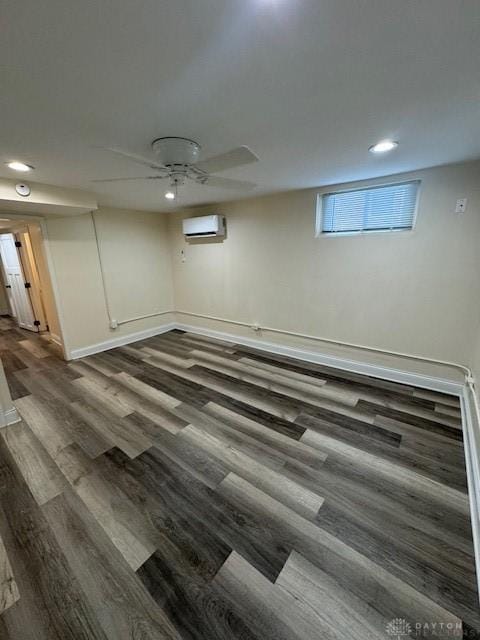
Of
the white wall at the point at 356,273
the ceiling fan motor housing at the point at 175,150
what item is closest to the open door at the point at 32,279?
the white wall at the point at 356,273

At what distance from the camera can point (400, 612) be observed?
1064mm

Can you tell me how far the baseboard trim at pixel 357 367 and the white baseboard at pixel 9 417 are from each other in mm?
2779

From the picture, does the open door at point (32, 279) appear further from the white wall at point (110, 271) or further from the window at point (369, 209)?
the window at point (369, 209)

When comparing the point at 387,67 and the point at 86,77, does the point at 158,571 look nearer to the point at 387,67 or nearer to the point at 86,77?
the point at 86,77

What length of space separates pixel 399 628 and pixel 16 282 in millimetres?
6973

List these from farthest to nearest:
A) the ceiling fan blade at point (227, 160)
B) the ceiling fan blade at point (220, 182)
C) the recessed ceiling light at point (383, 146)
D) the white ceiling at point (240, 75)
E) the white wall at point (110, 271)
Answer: the white wall at point (110, 271), the ceiling fan blade at point (220, 182), the recessed ceiling light at point (383, 146), the ceiling fan blade at point (227, 160), the white ceiling at point (240, 75)

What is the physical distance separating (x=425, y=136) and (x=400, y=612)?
2552mm

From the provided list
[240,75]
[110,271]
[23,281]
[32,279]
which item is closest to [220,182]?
[240,75]

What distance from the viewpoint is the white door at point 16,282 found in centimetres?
499

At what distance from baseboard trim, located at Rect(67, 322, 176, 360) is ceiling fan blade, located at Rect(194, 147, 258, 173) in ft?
10.8

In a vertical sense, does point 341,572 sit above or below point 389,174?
below

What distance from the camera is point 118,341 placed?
424 cm

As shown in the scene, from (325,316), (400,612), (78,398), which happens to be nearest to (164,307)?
(78,398)

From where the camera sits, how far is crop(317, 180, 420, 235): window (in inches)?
101
